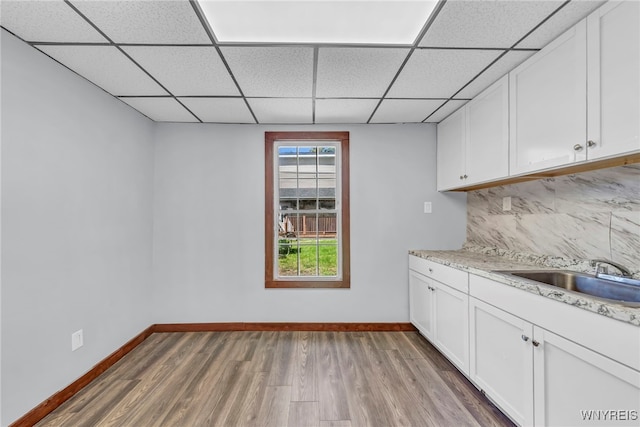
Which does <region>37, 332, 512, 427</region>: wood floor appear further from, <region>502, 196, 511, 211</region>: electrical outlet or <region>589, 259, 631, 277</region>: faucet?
<region>502, 196, 511, 211</region>: electrical outlet

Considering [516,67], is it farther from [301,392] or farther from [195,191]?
[195,191]

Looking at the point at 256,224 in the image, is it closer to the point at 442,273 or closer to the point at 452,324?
the point at 442,273

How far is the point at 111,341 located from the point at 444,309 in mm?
2843

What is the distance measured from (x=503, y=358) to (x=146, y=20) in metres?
2.77

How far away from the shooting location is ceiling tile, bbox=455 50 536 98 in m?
1.95

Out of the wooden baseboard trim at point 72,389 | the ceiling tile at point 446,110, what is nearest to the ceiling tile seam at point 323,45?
the ceiling tile at point 446,110

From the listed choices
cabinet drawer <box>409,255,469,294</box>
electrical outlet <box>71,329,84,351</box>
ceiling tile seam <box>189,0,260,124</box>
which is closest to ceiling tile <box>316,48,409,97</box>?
ceiling tile seam <box>189,0,260,124</box>

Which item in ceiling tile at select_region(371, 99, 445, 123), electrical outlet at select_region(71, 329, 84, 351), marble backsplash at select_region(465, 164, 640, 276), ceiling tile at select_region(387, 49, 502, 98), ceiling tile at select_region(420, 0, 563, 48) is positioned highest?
ceiling tile at select_region(420, 0, 563, 48)

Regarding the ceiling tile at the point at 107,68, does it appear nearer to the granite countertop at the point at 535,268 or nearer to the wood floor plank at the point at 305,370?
the wood floor plank at the point at 305,370

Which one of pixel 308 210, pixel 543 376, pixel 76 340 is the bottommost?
pixel 76 340

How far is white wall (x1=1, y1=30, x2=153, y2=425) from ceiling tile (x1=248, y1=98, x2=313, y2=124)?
3.99 feet

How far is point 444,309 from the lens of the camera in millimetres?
2541

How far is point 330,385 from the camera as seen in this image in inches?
87.4

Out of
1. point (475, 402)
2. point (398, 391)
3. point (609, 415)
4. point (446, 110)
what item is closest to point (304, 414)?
point (398, 391)
